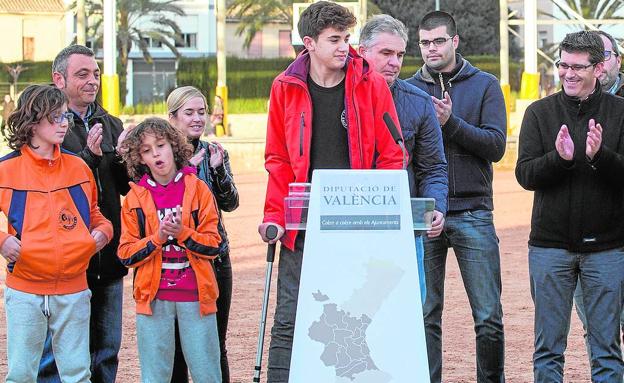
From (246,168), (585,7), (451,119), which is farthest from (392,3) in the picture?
(451,119)

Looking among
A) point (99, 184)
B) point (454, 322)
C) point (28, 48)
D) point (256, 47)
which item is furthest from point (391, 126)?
point (256, 47)

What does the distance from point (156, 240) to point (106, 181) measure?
0.93 metres

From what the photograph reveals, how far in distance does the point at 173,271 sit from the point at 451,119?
6.09 feet

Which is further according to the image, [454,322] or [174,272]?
[454,322]

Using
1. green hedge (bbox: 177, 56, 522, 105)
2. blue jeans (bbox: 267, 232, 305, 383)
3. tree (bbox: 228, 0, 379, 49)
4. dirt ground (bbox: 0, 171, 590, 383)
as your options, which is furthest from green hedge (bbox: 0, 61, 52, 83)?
blue jeans (bbox: 267, 232, 305, 383)

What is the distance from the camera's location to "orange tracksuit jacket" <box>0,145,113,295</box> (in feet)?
21.6

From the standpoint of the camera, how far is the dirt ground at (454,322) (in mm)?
9180

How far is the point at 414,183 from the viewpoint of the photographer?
7.03 meters

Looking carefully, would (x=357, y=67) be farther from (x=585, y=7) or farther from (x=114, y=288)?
(x=585, y=7)

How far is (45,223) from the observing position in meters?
6.62

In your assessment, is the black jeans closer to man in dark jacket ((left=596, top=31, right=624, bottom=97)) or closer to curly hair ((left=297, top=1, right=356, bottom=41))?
curly hair ((left=297, top=1, right=356, bottom=41))

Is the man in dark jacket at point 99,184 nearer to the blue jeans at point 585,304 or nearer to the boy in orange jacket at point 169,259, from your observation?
the boy in orange jacket at point 169,259

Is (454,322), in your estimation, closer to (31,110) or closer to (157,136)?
(157,136)

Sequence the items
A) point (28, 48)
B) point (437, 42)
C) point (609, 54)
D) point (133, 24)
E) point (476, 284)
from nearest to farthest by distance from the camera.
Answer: point (476, 284) < point (437, 42) < point (609, 54) < point (133, 24) < point (28, 48)
